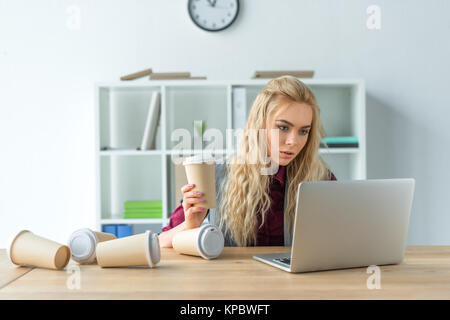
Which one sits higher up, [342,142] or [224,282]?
[342,142]

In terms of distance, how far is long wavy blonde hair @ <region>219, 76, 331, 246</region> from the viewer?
1647 millimetres

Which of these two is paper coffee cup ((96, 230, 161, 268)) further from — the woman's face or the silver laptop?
the woman's face

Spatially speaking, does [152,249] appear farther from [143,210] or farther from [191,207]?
[143,210]

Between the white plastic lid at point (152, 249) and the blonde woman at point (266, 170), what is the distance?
1.64 feet

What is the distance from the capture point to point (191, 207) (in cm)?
131

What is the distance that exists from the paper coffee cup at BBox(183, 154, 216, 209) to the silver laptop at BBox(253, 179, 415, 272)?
26cm

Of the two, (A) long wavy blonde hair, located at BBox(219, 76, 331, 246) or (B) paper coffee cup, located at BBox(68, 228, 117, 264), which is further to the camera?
(A) long wavy blonde hair, located at BBox(219, 76, 331, 246)

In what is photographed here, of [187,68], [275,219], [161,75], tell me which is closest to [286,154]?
[275,219]

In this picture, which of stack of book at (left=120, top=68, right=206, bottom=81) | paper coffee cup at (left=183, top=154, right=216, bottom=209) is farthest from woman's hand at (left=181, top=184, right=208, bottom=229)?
stack of book at (left=120, top=68, right=206, bottom=81)

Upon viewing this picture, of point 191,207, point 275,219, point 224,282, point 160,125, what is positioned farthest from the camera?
point 160,125

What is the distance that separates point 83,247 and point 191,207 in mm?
337

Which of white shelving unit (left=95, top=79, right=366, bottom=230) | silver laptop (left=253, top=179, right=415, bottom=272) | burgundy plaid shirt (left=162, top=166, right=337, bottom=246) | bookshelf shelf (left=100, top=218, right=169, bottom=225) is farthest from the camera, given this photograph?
white shelving unit (left=95, top=79, right=366, bottom=230)

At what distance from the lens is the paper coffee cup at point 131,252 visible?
1.04 metres
